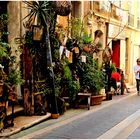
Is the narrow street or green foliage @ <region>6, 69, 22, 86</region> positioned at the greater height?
green foliage @ <region>6, 69, 22, 86</region>

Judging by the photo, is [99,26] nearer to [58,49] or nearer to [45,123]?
[58,49]

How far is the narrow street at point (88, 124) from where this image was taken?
9.13m

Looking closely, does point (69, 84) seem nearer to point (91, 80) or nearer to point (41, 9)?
point (91, 80)

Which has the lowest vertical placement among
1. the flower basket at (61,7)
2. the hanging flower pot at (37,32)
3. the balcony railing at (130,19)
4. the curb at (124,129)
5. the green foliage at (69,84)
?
the curb at (124,129)

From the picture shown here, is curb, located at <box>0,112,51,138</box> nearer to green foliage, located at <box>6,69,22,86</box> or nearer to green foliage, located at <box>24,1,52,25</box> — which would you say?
green foliage, located at <box>6,69,22,86</box>

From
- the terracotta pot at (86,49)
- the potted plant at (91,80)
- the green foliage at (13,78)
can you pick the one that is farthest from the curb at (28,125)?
the terracotta pot at (86,49)

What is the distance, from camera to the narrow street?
9.13 meters

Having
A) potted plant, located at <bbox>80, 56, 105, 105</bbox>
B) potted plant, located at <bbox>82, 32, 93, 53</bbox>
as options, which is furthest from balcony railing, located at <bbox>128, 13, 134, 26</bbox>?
potted plant, located at <bbox>80, 56, 105, 105</bbox>

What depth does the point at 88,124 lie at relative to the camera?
10633 mm

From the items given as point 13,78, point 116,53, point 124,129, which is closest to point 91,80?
point 124,129

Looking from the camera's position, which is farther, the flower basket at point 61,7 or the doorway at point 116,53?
the doorway at point 116,53

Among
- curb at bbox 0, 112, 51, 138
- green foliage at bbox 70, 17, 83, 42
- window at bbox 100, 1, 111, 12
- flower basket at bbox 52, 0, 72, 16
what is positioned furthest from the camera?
window at bbox 100, 1, 111, 12

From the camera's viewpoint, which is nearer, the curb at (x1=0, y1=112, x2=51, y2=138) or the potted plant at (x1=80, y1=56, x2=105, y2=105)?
the curb at (x1=0, y1=112, x2=51, y2=138)

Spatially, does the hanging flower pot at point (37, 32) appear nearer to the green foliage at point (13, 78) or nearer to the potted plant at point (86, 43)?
the green foliage at point (13, 78)
